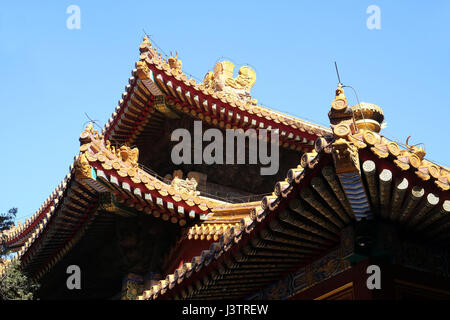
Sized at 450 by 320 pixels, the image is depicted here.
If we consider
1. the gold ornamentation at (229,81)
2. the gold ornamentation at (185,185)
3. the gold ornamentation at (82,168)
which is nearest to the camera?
the gold ornamentation at (82,168)

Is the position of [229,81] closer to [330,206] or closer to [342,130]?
[330,206]

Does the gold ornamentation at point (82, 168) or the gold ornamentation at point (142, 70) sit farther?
the gold ornamentation at point (142, 70)

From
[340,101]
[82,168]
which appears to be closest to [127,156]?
[82,168]

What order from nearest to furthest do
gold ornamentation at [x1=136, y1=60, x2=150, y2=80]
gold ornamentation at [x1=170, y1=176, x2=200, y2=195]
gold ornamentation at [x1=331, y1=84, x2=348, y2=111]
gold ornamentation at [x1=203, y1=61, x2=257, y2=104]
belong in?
1. gold ornamentation at [x1=331, y1=84, x2=348, y2=111]
2. gold ornamentation at [x1=170, y1=176, x2=200, y2=195]
3. gold ornamentation at [x1=136, y1=60, x2=150, y2=80]
4. gold ornamentation at [x1=203, y1=61, x2=257, y2=104]

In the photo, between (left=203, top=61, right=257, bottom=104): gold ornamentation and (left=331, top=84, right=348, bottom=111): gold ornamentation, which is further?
(left=203, top=61, right=257, bottom=104): gold ornamentation

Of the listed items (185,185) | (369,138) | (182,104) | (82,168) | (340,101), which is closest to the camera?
(369,138)

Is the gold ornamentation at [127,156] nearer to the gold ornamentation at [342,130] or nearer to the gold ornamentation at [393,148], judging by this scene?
the gold ornamentation at [342,130]

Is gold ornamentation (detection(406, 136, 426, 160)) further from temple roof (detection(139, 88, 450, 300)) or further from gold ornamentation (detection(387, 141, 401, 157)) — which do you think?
gold ornamentation (detection(387, 141, 401, 157))

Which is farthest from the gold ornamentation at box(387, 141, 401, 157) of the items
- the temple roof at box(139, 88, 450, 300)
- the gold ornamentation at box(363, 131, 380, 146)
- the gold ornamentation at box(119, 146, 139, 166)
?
the gold ornamentation at box(119, 146, 139, 166)

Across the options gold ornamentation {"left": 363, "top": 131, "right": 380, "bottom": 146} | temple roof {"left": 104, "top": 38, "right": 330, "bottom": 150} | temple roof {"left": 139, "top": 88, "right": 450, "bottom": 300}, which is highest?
temple roof {"left": 104, "top": 38, "right": 330, "bottom": 150}

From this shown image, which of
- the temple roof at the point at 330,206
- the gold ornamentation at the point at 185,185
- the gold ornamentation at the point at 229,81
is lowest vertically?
the temple roof at the point at 330,206

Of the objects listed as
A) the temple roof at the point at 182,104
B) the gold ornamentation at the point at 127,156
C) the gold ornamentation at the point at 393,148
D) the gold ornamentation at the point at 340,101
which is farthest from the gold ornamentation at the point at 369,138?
the temple roof at the point at 182,104
